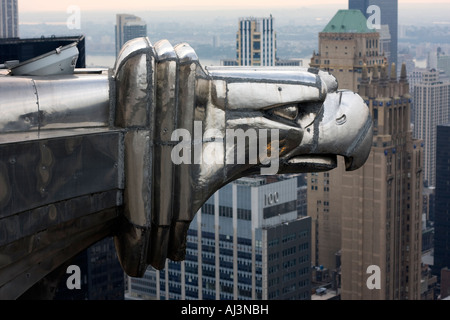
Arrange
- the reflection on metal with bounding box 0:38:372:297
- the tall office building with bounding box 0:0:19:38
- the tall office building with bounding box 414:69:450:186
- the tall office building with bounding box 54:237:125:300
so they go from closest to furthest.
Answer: the reflection on metal with bounding box 0:38:372:297 < the tall office building with bounding box 54:237:125:300 < the tall office building with bounding box 0:0:19:38 < the tall office building with bounding box 414:69:450:186

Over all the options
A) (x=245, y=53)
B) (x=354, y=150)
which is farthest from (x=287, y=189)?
(x=354, y=150)

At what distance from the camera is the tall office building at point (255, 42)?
323 feet

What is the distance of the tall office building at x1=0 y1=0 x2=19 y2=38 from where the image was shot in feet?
176

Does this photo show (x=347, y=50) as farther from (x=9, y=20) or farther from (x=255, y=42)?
(x=9, y=20)

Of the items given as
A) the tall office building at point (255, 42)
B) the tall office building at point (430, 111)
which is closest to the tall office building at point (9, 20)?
the tall office building at point (255, 42)

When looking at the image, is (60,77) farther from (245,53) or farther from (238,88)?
(245,53)

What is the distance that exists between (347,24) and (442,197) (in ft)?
57.1

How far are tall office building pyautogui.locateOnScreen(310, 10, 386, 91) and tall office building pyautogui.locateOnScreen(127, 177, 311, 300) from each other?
17.1m

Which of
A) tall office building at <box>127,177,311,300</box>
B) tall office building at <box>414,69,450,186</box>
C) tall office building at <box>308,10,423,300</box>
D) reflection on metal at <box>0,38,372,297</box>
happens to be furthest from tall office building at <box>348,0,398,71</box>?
reflection on metal at <box>0,38,372,297</box>

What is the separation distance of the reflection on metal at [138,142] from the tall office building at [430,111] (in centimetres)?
10023

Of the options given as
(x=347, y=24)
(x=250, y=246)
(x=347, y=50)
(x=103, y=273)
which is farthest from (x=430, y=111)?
(x=103, y=273)

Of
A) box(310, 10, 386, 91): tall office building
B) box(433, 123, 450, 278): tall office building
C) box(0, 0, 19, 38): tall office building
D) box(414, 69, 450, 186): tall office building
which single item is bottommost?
box(433, 123, 450, 278): tall office building

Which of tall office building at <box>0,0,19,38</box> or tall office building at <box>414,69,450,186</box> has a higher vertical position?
tall office building at <box>0,0,19,38</box>

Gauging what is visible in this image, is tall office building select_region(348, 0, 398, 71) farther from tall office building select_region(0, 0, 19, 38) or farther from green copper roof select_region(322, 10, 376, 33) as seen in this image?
tall office building select_region(0, 0, 19, 38)
